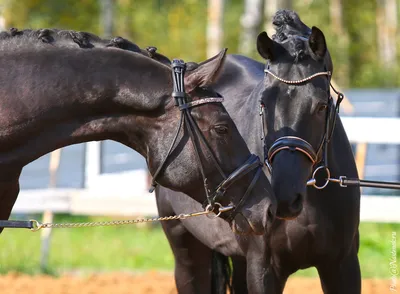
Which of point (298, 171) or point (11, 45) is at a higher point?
point (11, 45)

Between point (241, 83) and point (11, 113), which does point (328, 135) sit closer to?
point (241, 83)

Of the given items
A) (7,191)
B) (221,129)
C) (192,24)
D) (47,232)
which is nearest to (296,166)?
(221,129)

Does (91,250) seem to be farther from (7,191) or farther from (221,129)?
(221,129)

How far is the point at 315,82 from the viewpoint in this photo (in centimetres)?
434

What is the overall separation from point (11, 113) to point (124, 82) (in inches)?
21.2

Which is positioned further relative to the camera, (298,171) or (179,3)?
(179,3)

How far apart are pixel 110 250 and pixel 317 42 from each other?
6.32 meters

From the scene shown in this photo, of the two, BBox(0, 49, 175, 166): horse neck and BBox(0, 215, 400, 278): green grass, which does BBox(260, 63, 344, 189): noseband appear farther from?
BBox(0, 215, 400, 278): green grass

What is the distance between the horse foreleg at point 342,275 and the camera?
472 cm

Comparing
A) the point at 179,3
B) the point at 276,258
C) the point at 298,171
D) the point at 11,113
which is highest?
the point at 179,3

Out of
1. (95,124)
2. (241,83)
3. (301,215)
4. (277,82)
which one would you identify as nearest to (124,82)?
(95,124)

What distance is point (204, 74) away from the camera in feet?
12.4

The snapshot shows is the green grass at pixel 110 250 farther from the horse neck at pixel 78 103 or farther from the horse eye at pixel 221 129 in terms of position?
the horse neck at pixel 78 103

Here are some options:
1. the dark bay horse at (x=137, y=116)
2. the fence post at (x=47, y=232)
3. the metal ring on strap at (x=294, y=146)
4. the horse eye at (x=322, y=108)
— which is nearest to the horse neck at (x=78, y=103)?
the dark bay horse at (x=137, y=116)
